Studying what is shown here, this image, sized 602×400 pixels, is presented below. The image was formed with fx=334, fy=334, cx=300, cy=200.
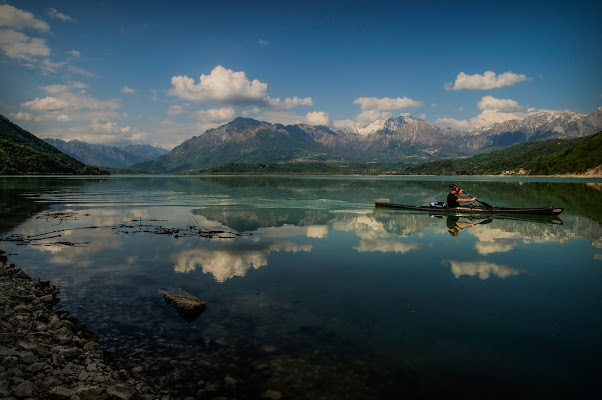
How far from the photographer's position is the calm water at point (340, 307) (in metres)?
8.55

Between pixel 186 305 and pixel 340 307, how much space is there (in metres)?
5.69

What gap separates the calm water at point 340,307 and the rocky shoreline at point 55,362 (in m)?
0.60

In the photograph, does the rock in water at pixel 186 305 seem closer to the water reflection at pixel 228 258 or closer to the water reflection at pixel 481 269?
the water reflection at pixel 228 258

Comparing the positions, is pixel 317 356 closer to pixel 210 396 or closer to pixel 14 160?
pixel 210 396

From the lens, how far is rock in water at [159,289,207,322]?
1176cm

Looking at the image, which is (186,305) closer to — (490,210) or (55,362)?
(55,362)

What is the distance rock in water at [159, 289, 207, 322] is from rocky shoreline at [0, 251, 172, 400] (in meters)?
2.70

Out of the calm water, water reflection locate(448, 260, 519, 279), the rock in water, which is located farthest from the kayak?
the rock in water

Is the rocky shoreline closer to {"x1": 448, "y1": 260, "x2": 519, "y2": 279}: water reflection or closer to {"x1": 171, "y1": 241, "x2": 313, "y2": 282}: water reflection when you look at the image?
{"x1": 171, "y1": 241, "x2": 313, "y2": 282}: water reflection

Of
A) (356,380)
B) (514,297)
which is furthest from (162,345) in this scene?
(514,297)

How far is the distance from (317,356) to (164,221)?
91.1 feet

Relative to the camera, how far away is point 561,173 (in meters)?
192

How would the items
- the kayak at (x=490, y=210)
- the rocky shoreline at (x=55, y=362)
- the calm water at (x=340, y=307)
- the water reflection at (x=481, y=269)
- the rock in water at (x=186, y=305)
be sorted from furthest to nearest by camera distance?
1. the kayak at (x=490, y=210)
2. the water reflection at (x=481, y=269)
3. the rock in water at (x=186, y=305)
4. the calm water at (x=340, y=307)
5. the rocky shoreline at (x=55, y=362)

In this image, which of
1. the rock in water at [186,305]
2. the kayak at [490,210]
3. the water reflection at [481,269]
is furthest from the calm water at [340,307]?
the kayak at [490,210]
